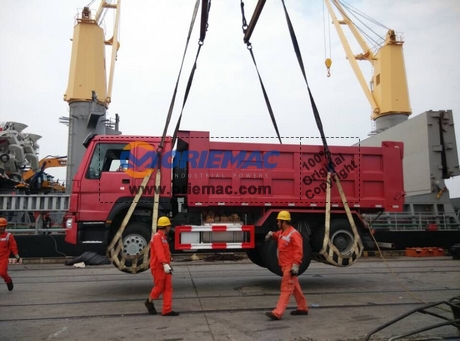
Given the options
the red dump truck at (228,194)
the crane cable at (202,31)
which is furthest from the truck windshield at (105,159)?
the crane cable at (202,31)

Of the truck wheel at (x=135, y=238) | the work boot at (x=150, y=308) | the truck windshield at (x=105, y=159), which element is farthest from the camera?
the truck windshield at (x=105, y=159)

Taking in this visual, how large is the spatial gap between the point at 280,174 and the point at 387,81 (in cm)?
2861

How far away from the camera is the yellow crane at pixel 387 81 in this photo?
3350cm

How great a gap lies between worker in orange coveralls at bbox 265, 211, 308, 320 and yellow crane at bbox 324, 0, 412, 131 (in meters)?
29.8

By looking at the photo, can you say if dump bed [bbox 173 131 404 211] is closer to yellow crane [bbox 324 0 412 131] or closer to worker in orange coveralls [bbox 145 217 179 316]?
worker in orange coveralls [bbox 145 217 179 316]

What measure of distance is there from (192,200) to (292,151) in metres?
2.43

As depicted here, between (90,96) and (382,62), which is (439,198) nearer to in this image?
(382,62)

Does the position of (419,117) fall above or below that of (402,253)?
above

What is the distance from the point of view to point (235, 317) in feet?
21.4

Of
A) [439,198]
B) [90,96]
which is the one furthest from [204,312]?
[90,96]

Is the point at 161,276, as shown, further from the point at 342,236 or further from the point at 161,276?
the point at 342,236

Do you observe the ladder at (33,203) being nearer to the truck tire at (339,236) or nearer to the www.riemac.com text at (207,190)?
the www.riemac.com text at (207,190)

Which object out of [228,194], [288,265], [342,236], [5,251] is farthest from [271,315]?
[5,251]

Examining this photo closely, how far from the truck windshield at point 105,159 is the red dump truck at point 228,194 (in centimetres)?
2
